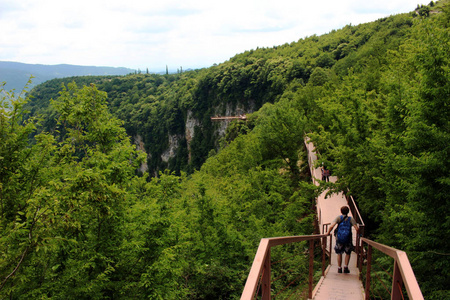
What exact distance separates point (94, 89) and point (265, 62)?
312 feet

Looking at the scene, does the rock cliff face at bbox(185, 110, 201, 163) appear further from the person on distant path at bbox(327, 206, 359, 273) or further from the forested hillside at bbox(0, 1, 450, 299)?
the person on distant path at bbox(327, 206, 359, 273)

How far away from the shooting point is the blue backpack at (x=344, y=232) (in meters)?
7.90

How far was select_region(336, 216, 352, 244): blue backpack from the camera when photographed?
790 cm

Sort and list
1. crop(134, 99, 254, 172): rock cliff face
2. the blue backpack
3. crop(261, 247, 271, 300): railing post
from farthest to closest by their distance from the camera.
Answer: crop(134, 99, 254, 172): rock cliff face
the blue backpack
crop(261, 247, 271, 300): railing post

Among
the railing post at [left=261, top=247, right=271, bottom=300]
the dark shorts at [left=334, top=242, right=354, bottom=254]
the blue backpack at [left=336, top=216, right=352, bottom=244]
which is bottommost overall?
the dark shorts at [left=334, top=242, right=354, bottom=254]

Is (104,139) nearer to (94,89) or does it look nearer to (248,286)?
(94,89)

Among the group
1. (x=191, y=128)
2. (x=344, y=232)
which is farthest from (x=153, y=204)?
(x=191, y=128)

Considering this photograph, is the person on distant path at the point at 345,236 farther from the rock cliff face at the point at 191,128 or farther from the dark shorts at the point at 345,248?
the rock cliff face at the point at 191,128

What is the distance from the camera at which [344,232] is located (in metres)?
7.96

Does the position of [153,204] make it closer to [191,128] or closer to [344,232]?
[344,232]

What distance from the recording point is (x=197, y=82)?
372ft

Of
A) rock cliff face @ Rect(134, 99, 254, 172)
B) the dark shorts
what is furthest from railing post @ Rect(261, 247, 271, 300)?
rock cliff face @ Rect(134, 99, 254, 172)

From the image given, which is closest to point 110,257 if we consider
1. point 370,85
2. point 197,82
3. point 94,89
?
point 94,89

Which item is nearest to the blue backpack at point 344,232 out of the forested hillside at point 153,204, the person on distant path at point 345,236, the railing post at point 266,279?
the person on distant path at point 345,236
